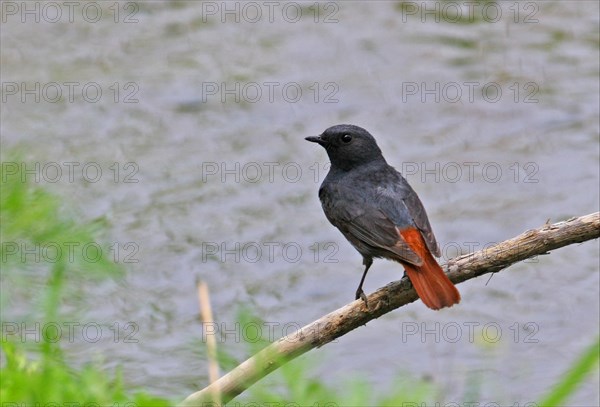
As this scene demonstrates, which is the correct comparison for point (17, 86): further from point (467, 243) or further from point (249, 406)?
point (249, 406)

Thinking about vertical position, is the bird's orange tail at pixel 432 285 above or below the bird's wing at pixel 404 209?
below

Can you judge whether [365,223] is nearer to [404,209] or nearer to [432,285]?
[404,209]

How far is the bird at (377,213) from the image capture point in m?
5.13

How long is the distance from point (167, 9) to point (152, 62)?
82 cm

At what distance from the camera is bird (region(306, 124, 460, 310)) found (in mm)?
5129

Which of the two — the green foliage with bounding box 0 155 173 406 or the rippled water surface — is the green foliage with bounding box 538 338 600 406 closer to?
the green foliage with bounding box 0 155 173 406

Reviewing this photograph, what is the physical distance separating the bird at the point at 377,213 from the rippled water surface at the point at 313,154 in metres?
1.09

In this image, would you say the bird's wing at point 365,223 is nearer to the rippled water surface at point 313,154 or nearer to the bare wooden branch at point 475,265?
the bare wooden branch at point 475,265

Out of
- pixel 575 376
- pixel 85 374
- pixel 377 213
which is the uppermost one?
pixel 377 213

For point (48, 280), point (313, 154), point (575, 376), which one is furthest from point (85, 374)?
point (313, 154)

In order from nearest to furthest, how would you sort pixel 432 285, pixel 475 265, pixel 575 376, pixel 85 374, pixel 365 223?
1. pixel 575 376
2. pixel 85 374
3. pixel 475 265
4. pixel 432 285
5. pixel 365 223

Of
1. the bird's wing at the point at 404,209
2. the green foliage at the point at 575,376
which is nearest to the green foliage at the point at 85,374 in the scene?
the green foliage at the point at 575,376

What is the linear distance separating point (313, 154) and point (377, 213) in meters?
3.45

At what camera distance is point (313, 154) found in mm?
9242
